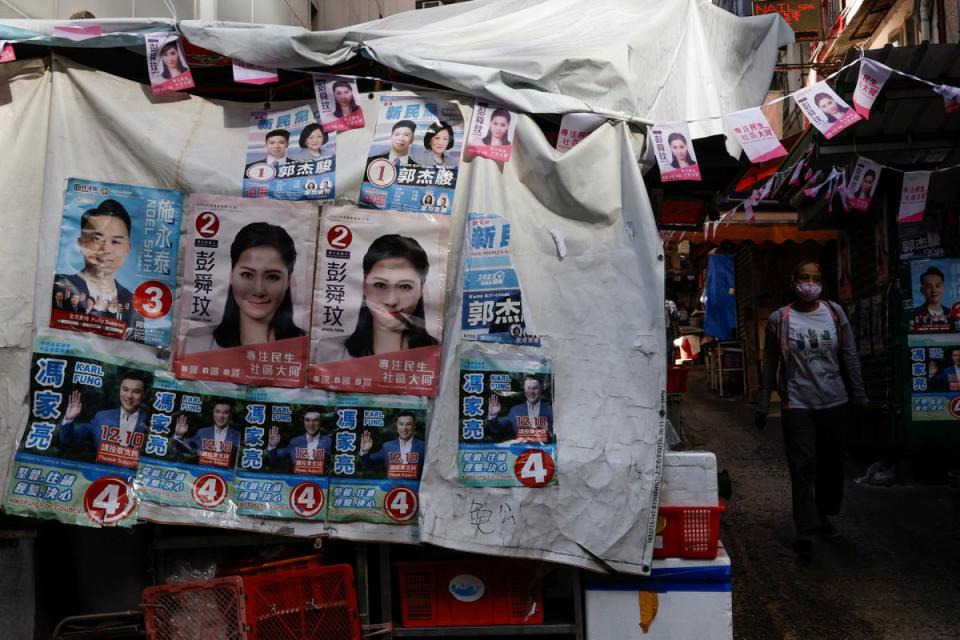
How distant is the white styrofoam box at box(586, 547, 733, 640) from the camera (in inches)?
182

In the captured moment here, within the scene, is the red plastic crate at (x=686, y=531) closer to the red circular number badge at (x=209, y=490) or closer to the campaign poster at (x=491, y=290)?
the campaign poster at (x=491, y=290)

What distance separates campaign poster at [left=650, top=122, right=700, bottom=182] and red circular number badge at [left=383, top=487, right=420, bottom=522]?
92.1 inches

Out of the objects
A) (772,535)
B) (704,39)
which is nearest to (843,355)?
(772,535)

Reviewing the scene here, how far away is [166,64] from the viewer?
15.9ft

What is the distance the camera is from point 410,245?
4.84 metres

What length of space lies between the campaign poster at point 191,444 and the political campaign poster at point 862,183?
22.1 ft

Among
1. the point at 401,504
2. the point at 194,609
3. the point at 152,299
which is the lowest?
the point at 194,609

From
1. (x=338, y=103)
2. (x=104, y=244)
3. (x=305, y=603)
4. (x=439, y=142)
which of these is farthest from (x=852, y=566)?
(x=104, y=244)

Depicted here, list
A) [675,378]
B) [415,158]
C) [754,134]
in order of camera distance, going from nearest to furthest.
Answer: [415,158], [754,134], [675,378]

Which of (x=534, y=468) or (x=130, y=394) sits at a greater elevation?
(x=130, y=394)

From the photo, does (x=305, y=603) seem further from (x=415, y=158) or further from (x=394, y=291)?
(x=415, y=158)

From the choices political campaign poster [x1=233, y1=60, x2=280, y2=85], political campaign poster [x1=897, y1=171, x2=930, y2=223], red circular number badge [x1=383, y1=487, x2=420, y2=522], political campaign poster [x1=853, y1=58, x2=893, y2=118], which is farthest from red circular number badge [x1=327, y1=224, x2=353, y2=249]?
political campaign poster [x1=897, y1=171, x2=930, y2=223]

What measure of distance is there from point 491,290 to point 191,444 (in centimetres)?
190

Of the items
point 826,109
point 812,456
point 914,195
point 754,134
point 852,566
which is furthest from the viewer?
point 914,195
